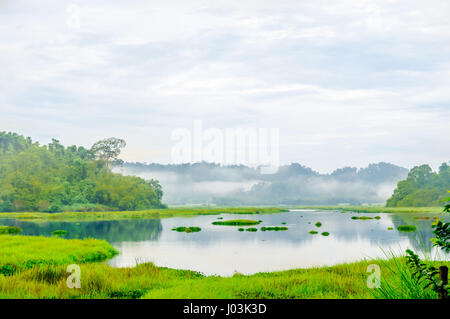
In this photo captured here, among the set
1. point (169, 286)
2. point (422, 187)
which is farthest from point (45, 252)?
point (422, 187)

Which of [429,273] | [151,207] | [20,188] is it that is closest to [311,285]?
[429,273]

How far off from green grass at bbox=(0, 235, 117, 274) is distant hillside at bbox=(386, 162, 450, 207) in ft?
415

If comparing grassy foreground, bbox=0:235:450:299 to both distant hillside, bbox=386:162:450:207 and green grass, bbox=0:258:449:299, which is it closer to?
green grass, bbox=0:258:449:299

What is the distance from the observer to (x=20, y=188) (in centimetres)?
11744

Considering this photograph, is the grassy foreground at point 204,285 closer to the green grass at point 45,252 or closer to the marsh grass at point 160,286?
the marsh grass at point 160,286

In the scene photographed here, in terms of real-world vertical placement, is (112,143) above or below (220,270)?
above

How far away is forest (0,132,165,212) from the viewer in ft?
385

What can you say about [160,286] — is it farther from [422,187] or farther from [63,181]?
[422,187]

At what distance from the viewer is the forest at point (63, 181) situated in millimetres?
117250

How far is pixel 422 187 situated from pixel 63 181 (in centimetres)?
11865

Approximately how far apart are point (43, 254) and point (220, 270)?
1219 cm

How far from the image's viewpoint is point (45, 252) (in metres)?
30.7

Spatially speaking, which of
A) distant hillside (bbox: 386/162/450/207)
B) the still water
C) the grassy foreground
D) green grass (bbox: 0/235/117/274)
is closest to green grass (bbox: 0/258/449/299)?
the grassy foreground
